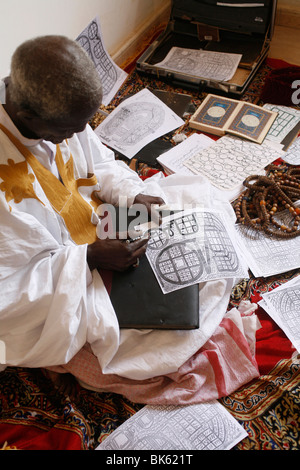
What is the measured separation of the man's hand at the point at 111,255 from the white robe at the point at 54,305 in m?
0.04

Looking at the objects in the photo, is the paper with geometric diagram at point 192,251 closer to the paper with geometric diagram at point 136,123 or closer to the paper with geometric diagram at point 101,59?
the paper with geometric diagram at point 136,123

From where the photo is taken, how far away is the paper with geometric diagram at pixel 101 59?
1.88 meters

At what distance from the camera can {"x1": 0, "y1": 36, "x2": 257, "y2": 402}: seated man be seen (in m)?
0.91

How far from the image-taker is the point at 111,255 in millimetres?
1193

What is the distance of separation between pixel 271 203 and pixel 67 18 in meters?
1.33

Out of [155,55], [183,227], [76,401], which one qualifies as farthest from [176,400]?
[155,55]

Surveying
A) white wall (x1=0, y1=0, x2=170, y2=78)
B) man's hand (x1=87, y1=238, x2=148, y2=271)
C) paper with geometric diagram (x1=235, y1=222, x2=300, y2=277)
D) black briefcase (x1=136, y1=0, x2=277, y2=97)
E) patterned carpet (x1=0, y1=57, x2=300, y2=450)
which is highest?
black briefcase (x1=136, y1=0, x2=277, y2=97)

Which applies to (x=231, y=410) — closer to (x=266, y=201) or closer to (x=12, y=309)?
(x=12, y=309)

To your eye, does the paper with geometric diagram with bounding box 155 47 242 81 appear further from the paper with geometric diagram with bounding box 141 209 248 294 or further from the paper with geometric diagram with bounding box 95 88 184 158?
the paper with geometric diagram with bounding box 141 209 248 294

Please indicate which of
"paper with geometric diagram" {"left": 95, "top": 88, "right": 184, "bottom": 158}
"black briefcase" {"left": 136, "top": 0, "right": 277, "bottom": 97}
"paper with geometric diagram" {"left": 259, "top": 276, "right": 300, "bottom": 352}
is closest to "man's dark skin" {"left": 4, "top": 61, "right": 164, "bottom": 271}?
"paper with geometric diagram" {"left": 259, "top": 276, "right": 300, "bottom": 352}

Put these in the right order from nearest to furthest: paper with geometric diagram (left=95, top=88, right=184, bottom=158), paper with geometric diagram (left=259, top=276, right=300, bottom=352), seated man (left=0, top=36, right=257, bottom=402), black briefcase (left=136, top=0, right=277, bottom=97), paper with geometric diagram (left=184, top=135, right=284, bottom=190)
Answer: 1. seated man (left=0, top=36, right=257, bottom=402)
2. paper with geometric diagram (left=259, top=276, right=300, bottom=352)
3. paper with geometric diagram (left=184, top=135, right=284, bottom=190)
4. paper with geometric diagram (left=95, top=88, right=184, bottom=158)
5. black briefcase (left=136, top=0, right=277, bottom=97)

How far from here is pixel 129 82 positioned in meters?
2.38

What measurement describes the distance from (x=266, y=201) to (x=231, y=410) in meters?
0.88

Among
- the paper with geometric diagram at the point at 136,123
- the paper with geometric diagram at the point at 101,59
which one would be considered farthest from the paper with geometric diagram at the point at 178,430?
the paper with geometric diagram at the point at 101,59
